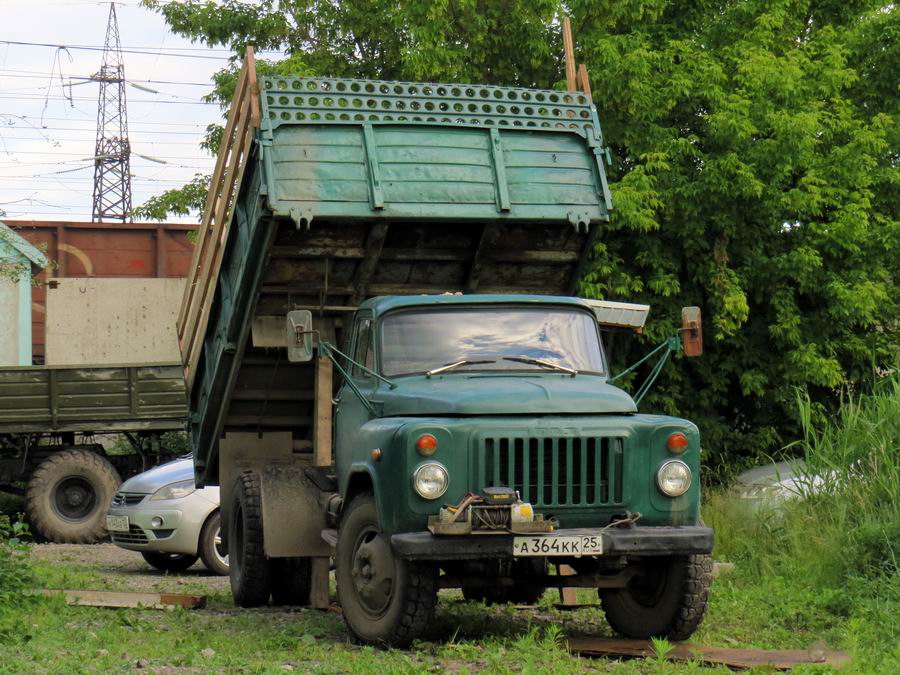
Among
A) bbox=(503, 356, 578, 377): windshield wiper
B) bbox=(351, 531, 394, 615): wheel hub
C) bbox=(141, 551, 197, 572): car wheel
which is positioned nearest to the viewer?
bbox=(351, 531, 394, 615): wheel hub

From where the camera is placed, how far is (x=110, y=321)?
25.3 metres

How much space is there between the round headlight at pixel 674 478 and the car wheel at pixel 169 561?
742cm

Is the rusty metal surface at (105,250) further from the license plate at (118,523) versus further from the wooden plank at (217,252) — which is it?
the wooden plank at (217,252)

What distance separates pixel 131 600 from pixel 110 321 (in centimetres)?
1570

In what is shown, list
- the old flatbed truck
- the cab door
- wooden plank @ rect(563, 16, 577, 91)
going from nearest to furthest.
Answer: the old flatbed truck
the cab door
wooden plank @ rect(563, 16, 577, 91)

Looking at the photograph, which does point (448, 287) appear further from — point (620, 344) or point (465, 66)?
point (465, 66)

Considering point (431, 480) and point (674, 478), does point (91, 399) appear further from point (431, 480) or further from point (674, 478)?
point (674, 478)

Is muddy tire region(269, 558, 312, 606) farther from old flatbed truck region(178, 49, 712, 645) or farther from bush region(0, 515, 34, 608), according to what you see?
bush region(0, 515, 34, 608)

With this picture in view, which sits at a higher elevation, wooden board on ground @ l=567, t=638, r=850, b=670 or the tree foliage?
the tree foliage

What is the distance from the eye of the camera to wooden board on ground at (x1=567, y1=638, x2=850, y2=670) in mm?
7258

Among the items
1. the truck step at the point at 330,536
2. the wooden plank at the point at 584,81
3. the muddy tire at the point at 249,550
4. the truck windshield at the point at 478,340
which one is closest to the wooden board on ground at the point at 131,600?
the muddy tire at the point at 249,550

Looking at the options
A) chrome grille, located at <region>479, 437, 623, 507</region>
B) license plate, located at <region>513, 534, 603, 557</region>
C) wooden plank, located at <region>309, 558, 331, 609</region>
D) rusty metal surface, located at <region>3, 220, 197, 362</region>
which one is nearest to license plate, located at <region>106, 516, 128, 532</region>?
wooden plank, located at <region>309, 558, 331, 609</region>

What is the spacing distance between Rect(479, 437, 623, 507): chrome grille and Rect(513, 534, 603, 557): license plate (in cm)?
27

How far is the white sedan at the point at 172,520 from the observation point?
13.2 m
